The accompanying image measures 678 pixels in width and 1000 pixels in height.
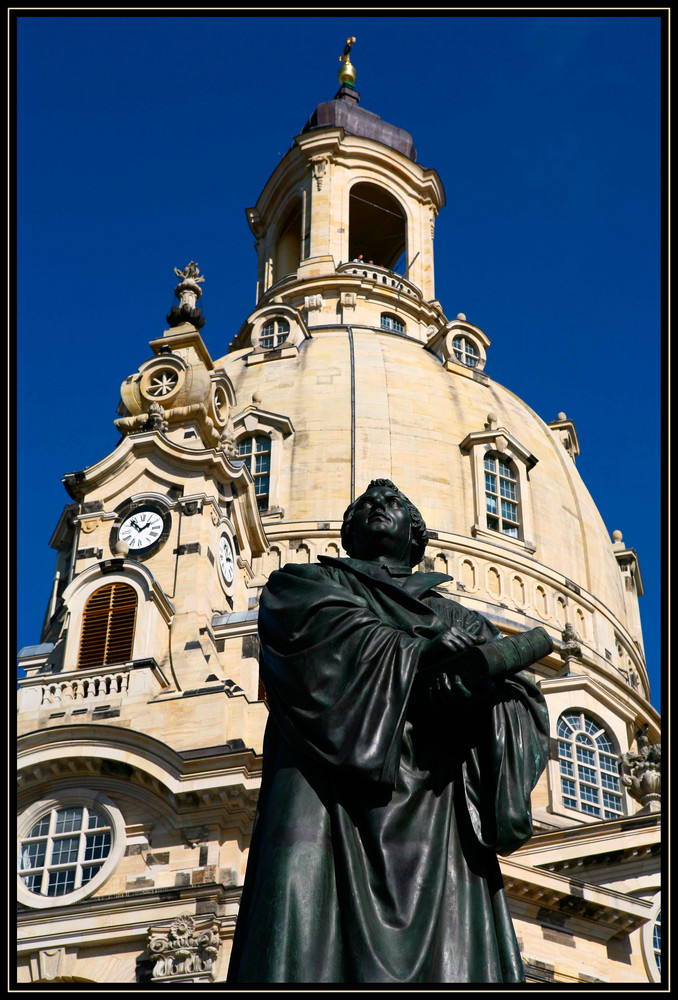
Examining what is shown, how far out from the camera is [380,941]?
18.4 ft

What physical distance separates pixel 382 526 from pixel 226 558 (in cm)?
3061

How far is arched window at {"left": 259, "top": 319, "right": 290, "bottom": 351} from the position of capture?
59.4 m

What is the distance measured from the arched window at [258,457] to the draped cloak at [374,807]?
45.8 metres

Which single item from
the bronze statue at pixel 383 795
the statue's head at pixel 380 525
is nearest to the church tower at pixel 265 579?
the statue's head at pixel 380 525

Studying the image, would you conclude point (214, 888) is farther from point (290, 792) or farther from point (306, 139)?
point (306, 139)

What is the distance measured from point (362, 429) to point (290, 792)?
47.4 m

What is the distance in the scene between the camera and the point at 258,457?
173ft

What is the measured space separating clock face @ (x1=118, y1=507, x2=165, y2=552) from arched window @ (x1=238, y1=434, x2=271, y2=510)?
1496 centimetres

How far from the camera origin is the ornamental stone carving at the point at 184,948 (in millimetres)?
26375

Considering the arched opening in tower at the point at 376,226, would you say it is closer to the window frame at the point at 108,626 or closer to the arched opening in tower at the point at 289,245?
the arched opening in tower at the point at 289,245

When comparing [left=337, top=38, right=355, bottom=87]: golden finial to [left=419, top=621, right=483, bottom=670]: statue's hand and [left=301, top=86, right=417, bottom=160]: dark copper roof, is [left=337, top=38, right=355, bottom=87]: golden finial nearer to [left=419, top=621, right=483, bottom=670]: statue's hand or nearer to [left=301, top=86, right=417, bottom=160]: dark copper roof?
[left=301, top=86, right=417, bottom=160]: dark copper roof

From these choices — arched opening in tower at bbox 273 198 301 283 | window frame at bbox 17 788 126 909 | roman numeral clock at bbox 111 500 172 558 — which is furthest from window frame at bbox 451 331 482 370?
window frame at bbox 17 788 126 909

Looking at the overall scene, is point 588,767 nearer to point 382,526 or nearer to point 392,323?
point 392,323

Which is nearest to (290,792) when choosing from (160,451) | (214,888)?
(214,888)
